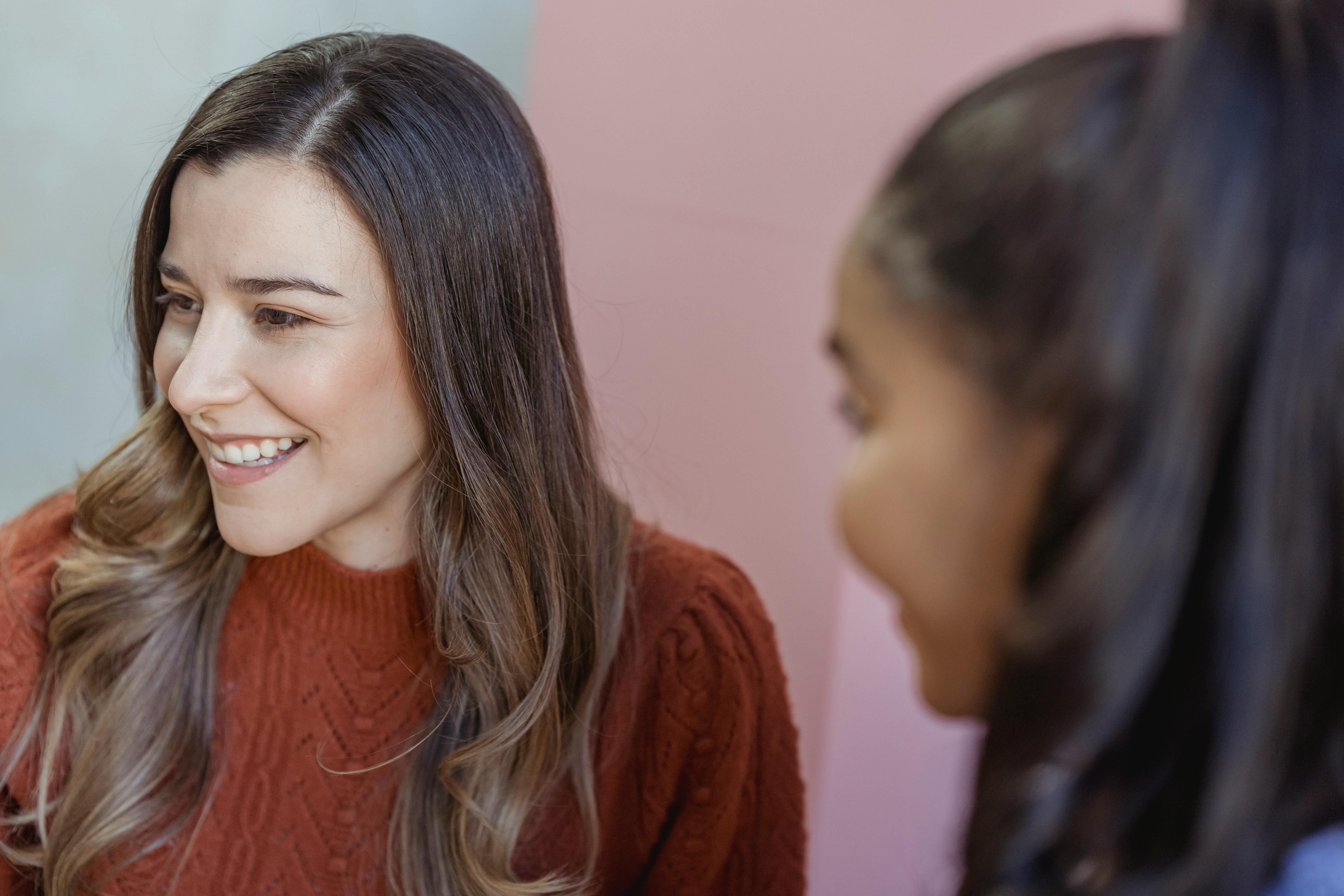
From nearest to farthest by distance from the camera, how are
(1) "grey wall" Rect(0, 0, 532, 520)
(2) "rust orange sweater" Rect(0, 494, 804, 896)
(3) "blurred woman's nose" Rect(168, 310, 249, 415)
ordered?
(3) "blurred woman's nose" Rect(168, 310, 249, 415), (2) "rust orange sweater" Rect(0, 494, 804, 896), (1) "grey wall" Rect(0, 0, 532, 520)

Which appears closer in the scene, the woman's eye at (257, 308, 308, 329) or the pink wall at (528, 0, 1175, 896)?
the woman's eye at (257, 308, 308, 329)

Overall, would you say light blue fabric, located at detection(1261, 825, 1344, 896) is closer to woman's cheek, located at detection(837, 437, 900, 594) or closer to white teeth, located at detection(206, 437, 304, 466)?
woman's cheek, located at detection(837, 437, 900, 594)

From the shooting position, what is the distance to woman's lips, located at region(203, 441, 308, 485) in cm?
100

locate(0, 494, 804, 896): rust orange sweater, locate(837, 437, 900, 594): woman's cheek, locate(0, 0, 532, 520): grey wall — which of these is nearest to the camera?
locate(837, 437, 900, 594): woman's cheek

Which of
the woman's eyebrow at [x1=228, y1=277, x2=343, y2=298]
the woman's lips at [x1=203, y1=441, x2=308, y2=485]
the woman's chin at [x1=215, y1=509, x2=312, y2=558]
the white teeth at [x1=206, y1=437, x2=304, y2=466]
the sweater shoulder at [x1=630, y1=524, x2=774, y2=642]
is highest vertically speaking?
the woman's eyebrow at [x1=228, y1=277, x2=343, y2=298]

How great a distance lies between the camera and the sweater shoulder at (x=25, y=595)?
1.06m

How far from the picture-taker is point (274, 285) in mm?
938

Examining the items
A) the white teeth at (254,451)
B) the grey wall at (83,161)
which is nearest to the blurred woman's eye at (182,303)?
the white teeth at (254,451)

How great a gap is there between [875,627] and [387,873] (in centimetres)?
94

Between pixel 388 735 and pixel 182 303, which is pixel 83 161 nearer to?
pixel 182 303

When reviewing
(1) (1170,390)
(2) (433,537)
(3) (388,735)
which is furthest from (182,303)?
(1) (1170,390)

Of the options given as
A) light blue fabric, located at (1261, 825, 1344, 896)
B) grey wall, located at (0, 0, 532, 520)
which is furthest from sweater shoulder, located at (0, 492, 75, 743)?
light blue fabric, located at (1261, 825, 1344, 896)

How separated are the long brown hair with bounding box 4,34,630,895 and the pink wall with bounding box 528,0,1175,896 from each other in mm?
435

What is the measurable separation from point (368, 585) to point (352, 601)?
3 cm
